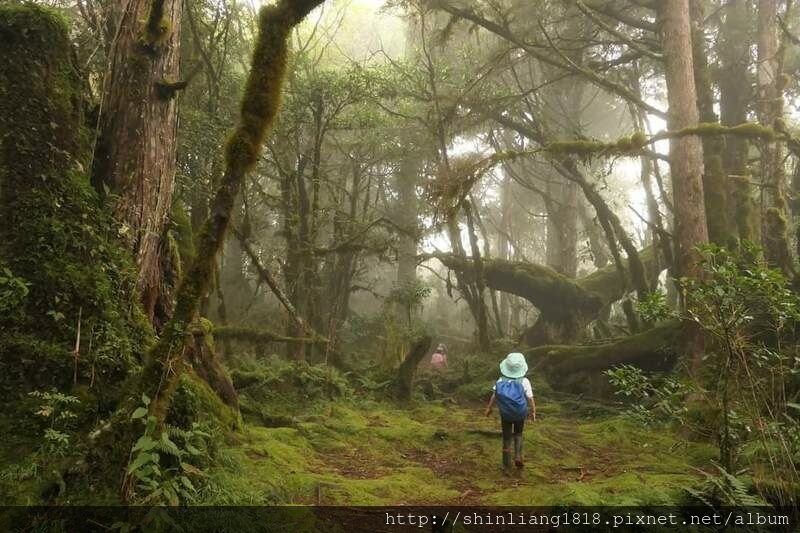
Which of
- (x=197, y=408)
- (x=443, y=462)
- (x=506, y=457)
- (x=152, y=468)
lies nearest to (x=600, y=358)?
(x=506, y=457)

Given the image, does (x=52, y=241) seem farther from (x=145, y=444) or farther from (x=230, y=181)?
(x=145, y=444)

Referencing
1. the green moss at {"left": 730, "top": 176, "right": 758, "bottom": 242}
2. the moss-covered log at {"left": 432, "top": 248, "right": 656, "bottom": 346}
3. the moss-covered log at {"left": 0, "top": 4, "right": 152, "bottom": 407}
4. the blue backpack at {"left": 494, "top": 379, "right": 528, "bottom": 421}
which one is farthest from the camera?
the moss-covered log at {"left": 432, "top": 248, "right": 656, "bottom": 346}

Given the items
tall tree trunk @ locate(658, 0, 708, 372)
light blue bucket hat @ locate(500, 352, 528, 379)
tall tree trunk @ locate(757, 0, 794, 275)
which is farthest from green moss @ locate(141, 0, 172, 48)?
tall tree trunk @ locate(658, 0, 708, 372)

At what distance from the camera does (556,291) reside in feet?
53.6

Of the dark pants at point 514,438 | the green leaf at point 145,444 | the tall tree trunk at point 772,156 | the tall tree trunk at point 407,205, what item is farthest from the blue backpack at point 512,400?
the tall tree trunk at point 407,205

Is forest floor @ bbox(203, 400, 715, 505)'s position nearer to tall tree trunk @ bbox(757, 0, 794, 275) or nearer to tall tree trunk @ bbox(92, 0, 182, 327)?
tall tree trunk @ bbox(92, 0, 182, 327)

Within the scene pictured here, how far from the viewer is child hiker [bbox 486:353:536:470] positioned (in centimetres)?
727

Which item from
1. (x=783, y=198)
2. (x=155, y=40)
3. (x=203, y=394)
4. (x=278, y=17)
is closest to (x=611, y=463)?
(x=203, y=394)

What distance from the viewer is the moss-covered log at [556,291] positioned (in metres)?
16.3

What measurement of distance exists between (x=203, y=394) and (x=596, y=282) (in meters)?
13.6

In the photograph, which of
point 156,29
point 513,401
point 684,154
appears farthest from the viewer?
point 684,154

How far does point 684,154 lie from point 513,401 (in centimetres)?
631

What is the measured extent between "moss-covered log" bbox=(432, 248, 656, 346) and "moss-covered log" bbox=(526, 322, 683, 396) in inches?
101

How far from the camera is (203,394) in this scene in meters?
6.06
